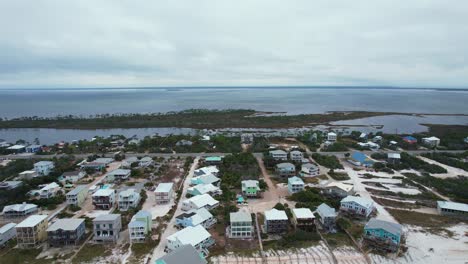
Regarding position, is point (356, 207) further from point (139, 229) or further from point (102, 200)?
point (102, 200)

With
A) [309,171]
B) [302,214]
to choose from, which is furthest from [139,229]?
[309,171]

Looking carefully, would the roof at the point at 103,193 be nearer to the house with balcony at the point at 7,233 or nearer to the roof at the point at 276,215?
the house with balcony at the point at 7,233

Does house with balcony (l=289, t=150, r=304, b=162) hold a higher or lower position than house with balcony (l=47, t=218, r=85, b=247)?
higher

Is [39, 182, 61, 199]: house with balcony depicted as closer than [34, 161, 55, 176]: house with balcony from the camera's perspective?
Yes

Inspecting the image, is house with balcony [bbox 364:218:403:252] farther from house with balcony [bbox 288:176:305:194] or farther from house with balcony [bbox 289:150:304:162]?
house with balcony [bbox 289:150:304:162]

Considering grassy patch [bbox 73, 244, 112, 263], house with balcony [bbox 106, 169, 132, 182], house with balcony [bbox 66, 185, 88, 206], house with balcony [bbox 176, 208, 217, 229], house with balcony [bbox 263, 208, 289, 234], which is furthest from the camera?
house with balcony [bbox 106, 169, 132, 182]

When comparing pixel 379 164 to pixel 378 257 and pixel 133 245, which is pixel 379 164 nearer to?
pixel 378 257

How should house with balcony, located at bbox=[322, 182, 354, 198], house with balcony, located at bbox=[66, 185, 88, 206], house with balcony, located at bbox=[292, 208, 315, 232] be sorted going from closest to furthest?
house with balcony, located at bbox=[292, 208, 315, 232] → house with balcony, located at bbox=[66, 185, 88, 206] → house with balcony, located at bbox=[322, 182, 354, 198]

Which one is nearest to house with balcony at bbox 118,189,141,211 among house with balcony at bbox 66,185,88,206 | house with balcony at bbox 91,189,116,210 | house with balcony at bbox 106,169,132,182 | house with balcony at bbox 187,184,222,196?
house with balcony at bbox 91,189,116,210
